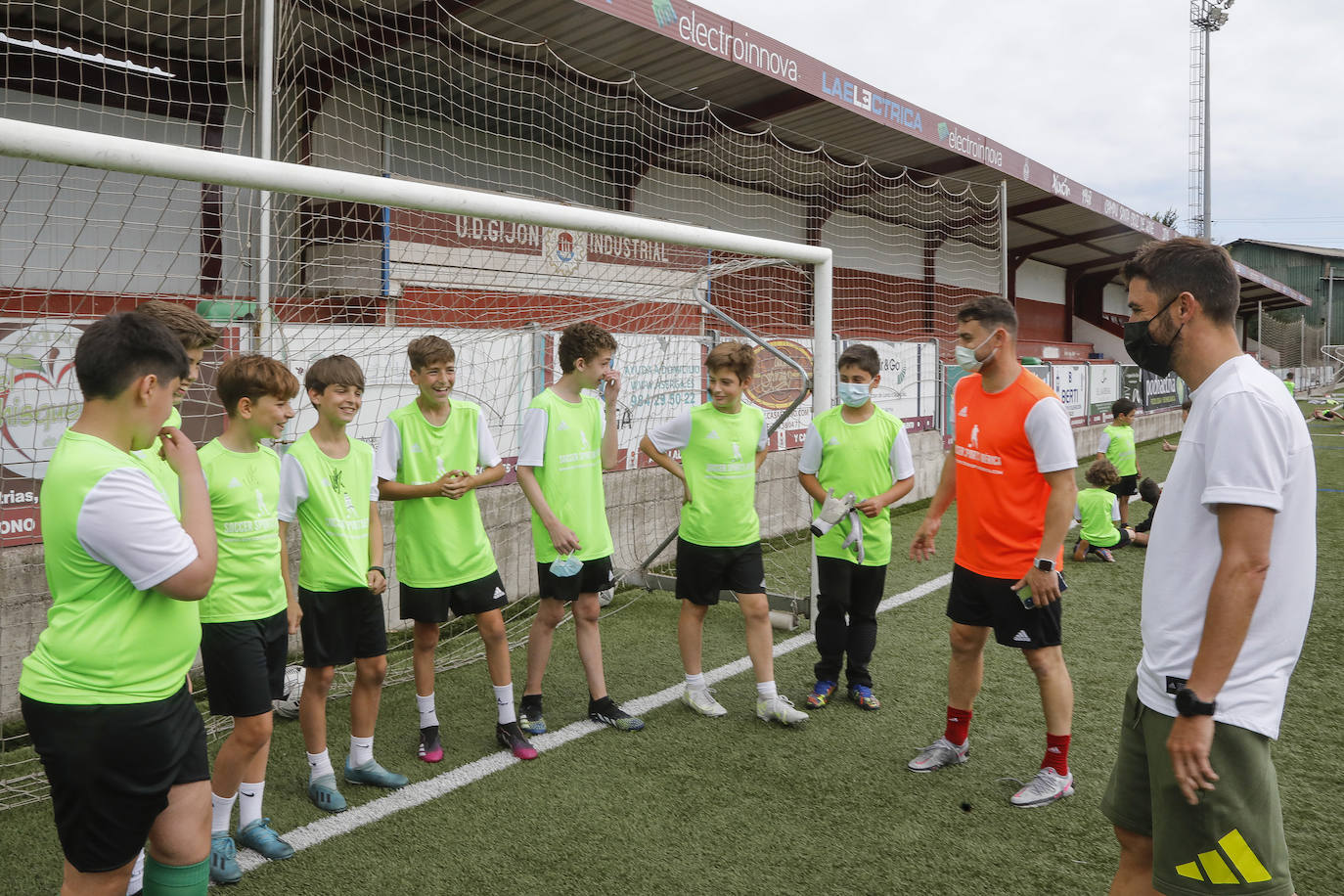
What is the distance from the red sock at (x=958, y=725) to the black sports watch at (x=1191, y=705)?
1.86 meters

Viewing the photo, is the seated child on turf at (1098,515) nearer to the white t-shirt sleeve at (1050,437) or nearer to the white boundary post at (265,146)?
the white t-shirt sleeve at (1050,437)

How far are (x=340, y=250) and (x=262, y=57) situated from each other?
2.10 m

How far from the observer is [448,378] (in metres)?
3.47

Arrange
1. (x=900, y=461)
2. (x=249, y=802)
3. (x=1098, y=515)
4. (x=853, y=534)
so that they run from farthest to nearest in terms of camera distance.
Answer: (x=1098, y=515)
(x=900, y=461)
(x=853, y=534)
(x=249, y=802)

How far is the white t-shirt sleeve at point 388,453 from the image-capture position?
3421 mm

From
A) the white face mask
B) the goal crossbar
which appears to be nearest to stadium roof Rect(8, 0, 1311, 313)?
the goal crossbar

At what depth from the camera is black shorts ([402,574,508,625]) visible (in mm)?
3406

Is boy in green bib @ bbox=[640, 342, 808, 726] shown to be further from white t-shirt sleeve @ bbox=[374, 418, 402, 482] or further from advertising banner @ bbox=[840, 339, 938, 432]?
advertising banner @ bbox=[840, 339, 938, 432]

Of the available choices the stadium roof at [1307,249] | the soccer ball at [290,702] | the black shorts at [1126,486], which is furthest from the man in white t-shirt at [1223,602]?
the stadium roof at [1307,249]

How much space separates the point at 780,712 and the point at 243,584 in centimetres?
226

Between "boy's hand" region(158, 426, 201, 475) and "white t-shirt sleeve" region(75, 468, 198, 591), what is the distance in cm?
13

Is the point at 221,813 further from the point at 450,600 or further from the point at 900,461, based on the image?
the point at 900,461

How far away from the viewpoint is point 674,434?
412cm

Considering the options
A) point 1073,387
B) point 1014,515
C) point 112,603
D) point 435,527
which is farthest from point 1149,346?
point 1073,387
